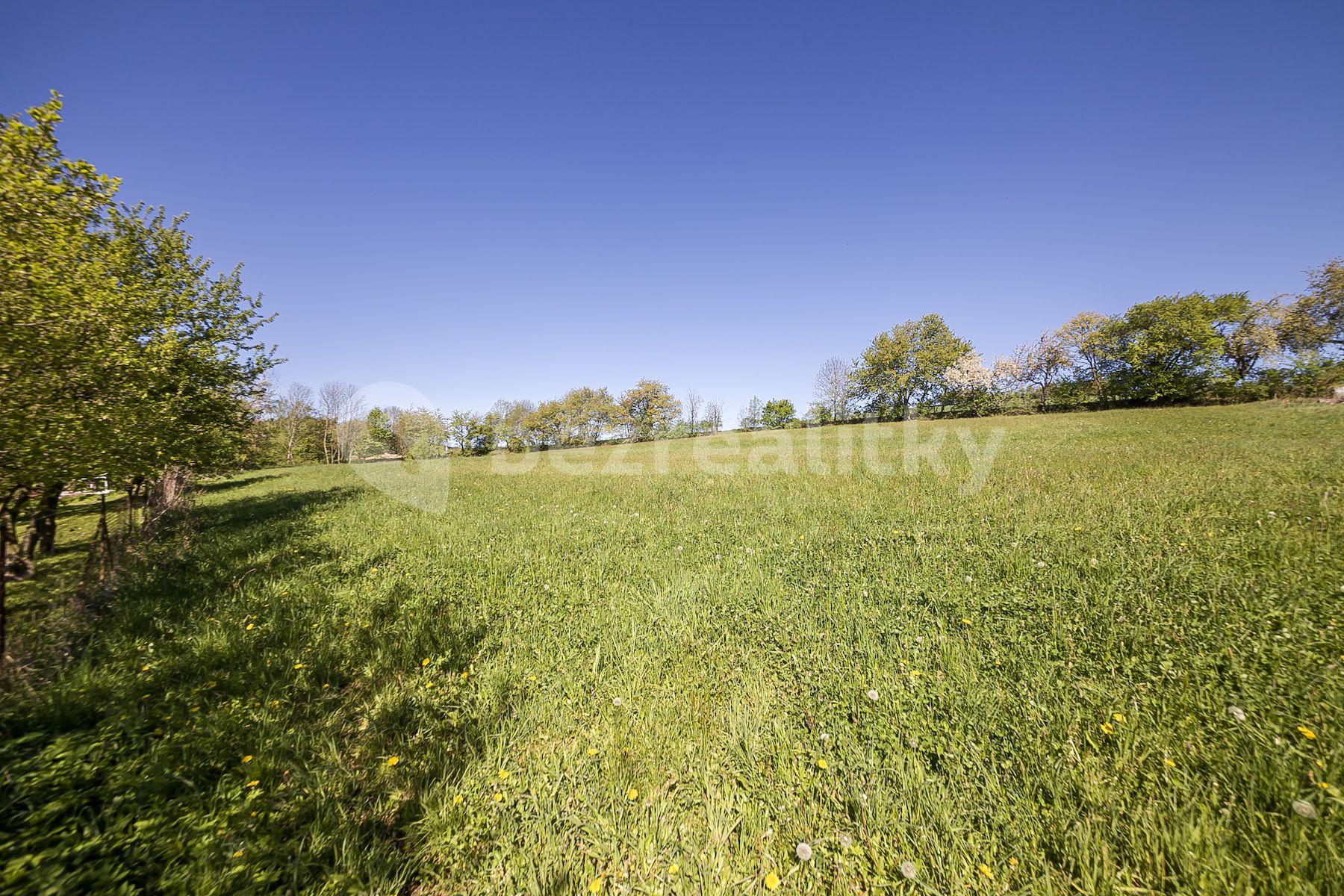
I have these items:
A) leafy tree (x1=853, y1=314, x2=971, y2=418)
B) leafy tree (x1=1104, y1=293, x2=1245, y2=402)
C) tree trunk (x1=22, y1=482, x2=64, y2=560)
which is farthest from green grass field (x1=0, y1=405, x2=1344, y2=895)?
leafy tree (x1=853, y1=314, x2=971, y2=418)

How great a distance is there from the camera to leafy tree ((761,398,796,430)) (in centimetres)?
8331

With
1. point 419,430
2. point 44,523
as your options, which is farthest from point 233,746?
point 419,430

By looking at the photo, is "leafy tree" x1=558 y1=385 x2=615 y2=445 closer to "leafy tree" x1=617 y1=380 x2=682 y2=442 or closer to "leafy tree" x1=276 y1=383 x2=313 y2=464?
"leafy tree" x1=617 y1=380 x2=682 y2=442

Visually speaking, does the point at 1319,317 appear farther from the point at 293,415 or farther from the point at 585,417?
the point at 293,415

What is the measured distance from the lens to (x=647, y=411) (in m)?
74.1

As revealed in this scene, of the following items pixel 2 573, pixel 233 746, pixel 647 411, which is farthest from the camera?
pixel 647 411

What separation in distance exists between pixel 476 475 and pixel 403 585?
16.8 metres

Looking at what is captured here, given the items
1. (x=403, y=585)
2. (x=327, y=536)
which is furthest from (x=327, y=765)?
(x=327, y=536)

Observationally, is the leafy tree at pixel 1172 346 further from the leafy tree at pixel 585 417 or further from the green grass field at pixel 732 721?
the leafy tree at pixel 585 417

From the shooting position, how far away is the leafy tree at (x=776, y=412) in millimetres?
83312

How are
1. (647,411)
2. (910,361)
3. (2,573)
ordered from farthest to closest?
(647,411) → (910,361) → (2,573)

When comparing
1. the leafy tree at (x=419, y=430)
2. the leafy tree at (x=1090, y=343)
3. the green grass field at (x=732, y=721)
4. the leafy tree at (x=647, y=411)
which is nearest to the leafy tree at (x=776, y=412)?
the leafy tree at (x=647, y=411)

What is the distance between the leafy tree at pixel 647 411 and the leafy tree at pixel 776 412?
19.7 m

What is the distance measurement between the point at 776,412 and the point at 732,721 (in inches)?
3316
